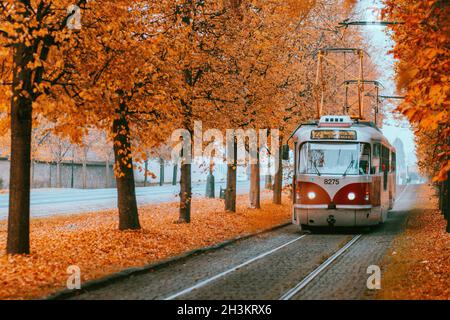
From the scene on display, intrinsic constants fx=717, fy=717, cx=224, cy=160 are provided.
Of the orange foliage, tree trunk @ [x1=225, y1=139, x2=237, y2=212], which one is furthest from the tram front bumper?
the orange foliage

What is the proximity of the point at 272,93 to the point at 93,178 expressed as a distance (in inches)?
1899

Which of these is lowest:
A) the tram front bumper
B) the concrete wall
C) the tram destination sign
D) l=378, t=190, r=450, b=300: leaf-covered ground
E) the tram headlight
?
l=378, t=190, r=450, b=300: leaf-covered ground

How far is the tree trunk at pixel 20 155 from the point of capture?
1380 cm

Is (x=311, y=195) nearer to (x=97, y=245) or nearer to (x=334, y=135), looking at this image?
(x=334, y=135)

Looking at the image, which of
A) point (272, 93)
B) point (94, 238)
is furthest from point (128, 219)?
point (272, 93)

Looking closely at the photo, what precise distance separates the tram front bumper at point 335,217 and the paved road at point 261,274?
1.36 meters

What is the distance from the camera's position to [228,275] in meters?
13.6

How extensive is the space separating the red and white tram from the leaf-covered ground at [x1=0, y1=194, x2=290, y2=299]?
2295 millimetres

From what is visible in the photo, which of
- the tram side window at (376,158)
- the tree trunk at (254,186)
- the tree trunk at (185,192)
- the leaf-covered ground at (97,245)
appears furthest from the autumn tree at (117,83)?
the tree trunk at (254,186)

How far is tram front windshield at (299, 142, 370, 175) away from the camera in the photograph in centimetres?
2259

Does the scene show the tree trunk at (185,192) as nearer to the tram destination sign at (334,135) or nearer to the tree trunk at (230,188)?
the tram destination sign at (334,135)

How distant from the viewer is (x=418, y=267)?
570 inches

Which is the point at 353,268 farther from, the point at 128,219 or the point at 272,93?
the point at 272,93

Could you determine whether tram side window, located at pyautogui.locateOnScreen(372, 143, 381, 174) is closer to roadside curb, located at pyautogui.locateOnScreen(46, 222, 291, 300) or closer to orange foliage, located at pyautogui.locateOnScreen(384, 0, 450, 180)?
roadside curb, located at pyautogui.locateOnScreen(46, 222, 291, 300)
